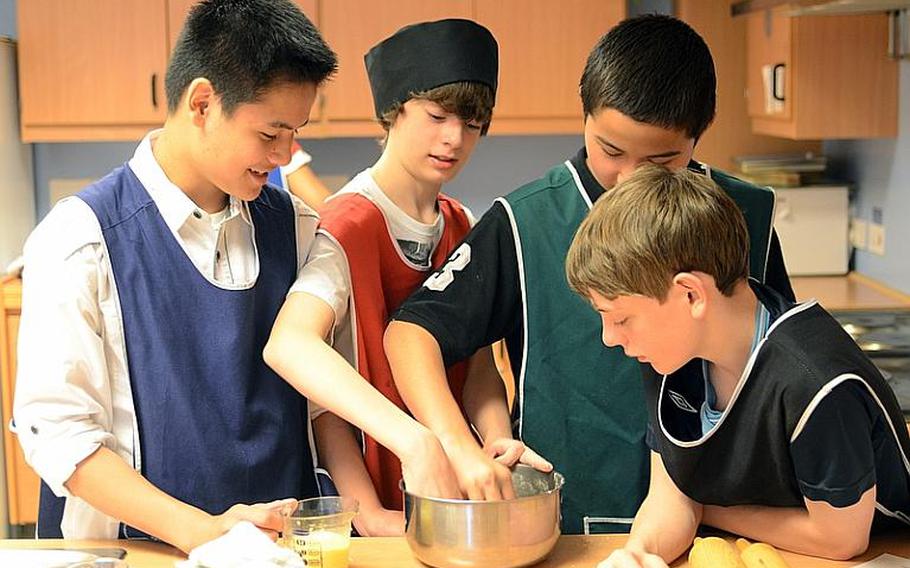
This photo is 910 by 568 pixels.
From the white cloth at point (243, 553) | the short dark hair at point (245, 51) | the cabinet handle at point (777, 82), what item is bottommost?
the white cloth at point (243, 553)

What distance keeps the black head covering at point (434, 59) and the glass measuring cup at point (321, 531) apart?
634mm

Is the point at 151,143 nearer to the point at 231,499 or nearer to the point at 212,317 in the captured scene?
the point at 212,317

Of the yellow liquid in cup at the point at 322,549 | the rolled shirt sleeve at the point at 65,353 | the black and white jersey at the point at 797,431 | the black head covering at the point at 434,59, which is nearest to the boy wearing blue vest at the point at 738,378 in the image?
the black and white jersey at the point at 797,431

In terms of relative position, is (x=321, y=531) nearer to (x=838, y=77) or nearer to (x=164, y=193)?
(x=164, y=193)

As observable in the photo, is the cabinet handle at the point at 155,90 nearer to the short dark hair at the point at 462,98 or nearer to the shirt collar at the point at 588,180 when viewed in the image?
the short dark hair at the point at 462,98

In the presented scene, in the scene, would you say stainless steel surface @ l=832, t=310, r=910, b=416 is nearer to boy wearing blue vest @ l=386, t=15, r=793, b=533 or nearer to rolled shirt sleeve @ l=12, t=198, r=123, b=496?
boy wearing blue vest @ l=386, t=15, r=793, b=533

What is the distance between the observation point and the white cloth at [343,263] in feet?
5.08

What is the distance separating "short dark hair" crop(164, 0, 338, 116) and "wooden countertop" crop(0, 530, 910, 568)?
21.2 inches

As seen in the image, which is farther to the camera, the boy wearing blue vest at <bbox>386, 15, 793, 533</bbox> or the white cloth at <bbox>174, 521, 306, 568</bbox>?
the boy wearing blue vest at <bbox>386, 15, 793, 533</bbox>

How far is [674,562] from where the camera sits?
1.40 m

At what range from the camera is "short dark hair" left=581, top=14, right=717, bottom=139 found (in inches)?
Result: 61.4

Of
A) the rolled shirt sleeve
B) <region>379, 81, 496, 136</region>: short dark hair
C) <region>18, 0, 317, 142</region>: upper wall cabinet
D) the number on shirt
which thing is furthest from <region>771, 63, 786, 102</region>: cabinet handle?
the rolled shirt sleeve

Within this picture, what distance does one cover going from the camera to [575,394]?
65.3 inches

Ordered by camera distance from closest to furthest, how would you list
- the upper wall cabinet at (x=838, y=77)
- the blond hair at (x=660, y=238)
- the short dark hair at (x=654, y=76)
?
1. the blond hair at (x=660, y=238)
2. the short dark hair at (x=654, y=76)
3. the upper wall cabinet at (x=838, y=77)
